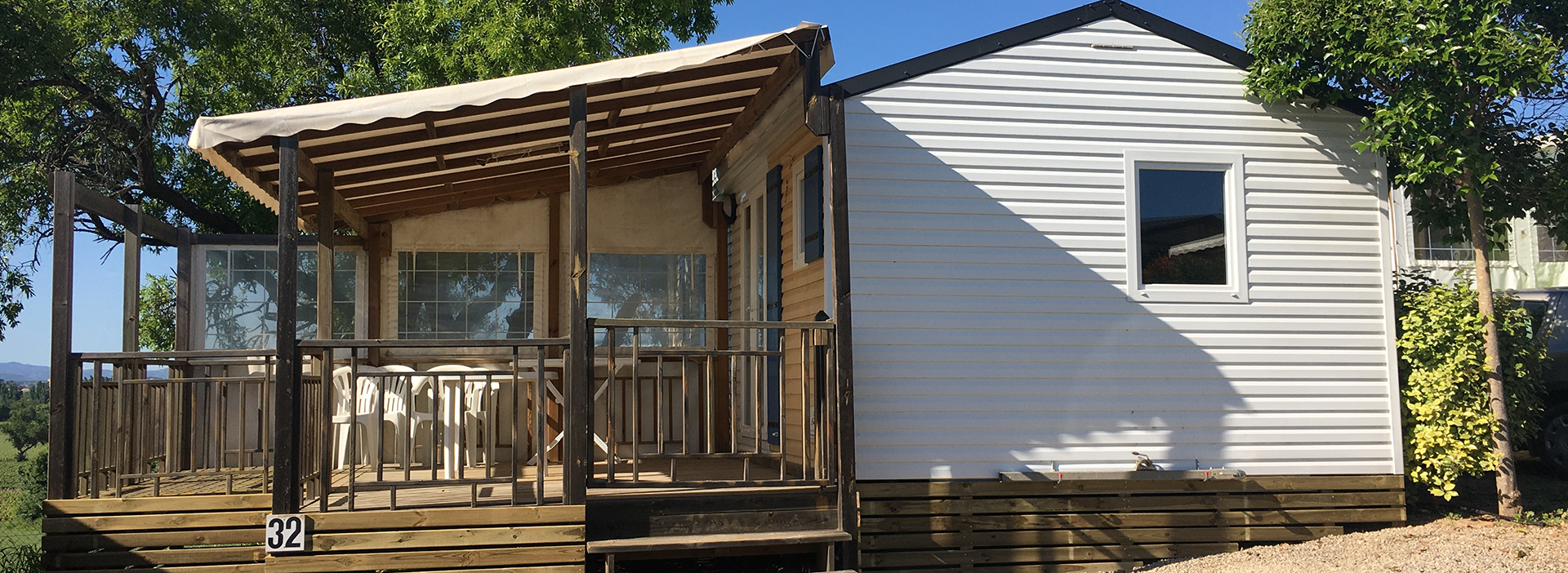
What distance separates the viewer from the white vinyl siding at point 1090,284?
6.46 meters

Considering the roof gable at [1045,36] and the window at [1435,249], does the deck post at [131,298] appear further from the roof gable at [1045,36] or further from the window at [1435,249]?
the window at [1435,249]

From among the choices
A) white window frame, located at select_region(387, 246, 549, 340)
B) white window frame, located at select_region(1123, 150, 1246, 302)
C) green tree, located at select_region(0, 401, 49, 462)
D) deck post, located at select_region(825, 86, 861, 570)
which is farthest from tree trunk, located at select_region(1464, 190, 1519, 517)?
green tree, located at select_region(0, 401, 49, 462)

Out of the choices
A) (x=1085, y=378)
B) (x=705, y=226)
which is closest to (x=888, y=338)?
(x=1085, y=378)

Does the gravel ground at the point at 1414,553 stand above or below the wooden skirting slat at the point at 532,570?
below

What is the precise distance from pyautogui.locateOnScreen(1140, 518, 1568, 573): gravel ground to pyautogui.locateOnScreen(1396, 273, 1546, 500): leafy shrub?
364mm

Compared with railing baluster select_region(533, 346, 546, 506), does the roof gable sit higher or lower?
higher

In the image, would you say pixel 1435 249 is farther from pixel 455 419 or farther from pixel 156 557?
pixel 156 557

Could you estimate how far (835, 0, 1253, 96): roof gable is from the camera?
21.3 feet

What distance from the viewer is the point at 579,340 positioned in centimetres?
545

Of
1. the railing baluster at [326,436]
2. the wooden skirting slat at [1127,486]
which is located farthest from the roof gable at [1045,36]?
the railing baluster at [326,436]

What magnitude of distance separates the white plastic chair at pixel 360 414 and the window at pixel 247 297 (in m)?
0.84

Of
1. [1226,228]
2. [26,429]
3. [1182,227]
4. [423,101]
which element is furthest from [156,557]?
[26,429]

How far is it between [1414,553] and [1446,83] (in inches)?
113

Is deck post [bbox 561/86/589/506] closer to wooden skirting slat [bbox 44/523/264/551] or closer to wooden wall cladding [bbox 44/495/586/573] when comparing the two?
wooden wall cladding [bbox 44/495/586/573]
